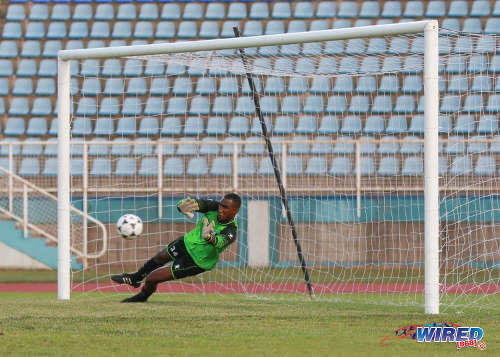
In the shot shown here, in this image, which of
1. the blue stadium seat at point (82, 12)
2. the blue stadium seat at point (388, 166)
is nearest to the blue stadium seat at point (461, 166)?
the blue stadium seat at point (388, 166)

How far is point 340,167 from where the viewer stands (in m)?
14.3

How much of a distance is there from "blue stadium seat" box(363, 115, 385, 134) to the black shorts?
277 inches

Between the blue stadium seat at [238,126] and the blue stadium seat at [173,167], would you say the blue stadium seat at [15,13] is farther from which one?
the blue stadium seat at [173,167]

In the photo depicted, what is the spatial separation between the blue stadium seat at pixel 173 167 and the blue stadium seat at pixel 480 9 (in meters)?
8.09

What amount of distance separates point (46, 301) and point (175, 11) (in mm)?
12069

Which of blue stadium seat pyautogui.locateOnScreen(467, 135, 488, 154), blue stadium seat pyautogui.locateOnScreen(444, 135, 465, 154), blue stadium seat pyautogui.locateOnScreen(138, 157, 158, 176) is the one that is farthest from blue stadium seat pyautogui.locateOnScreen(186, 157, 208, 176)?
blue stadium seat pyautogui.locateOnScreen(467, 135, 488, 154)

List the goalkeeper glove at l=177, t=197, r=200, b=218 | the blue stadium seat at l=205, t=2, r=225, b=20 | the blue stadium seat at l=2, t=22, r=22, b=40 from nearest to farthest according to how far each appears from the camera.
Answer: the goalkeeper glove at l=177, t=197, r=200, b=218, the blue stadium seat at l=205, t=2, r=225, b=20, the blue stadium seat at l=2, t=22, r=22, b=40

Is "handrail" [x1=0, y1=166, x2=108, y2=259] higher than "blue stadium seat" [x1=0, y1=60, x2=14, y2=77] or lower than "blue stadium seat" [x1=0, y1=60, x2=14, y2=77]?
lower

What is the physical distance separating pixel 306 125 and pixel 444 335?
10.3 metres

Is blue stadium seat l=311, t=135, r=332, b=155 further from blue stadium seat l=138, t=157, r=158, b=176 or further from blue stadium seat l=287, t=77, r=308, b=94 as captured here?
blue stadium seat l=138, t=157, r=158, b=176

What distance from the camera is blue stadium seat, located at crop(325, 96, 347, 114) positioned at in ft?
51.3

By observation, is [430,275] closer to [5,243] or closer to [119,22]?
[5,243]

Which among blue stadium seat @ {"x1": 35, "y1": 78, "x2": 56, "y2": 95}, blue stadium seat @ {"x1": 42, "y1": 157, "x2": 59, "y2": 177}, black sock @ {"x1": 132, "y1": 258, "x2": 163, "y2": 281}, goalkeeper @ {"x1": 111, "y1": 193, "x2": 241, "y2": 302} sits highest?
blue stadium seat @ {"x1": 35, "y1": 78, "x2": 56, "y2": 95}

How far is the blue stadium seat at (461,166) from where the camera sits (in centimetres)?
1295
